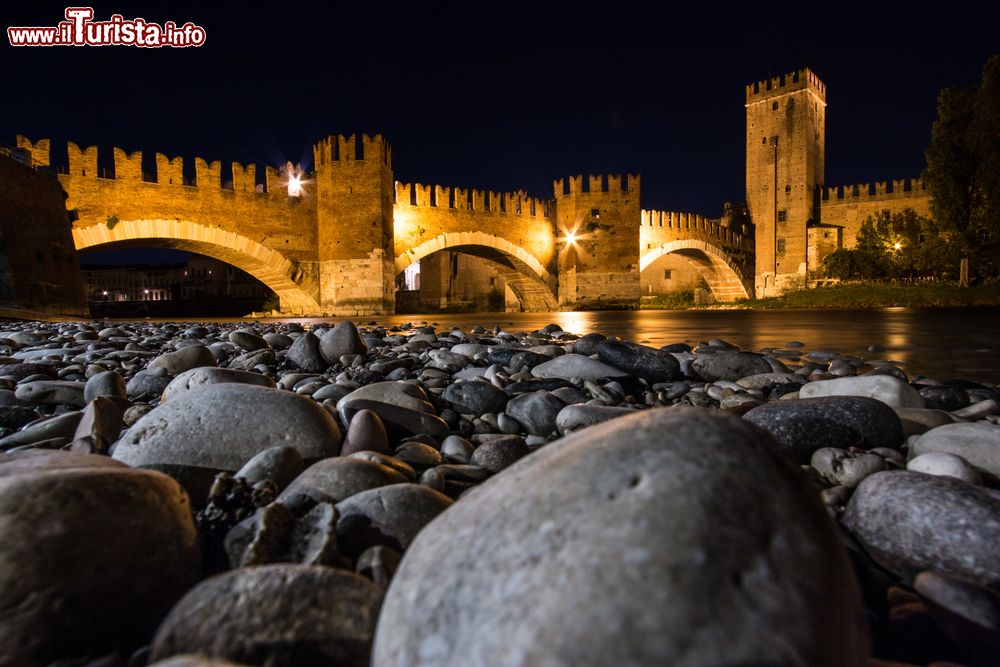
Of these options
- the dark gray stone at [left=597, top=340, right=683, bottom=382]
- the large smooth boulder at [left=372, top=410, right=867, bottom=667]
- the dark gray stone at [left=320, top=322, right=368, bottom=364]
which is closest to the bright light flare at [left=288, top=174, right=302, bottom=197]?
the dark gray stone at [left=320, top=322, right=368, bottom=364]

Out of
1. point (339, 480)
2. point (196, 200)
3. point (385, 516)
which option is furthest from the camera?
point (196, 200)

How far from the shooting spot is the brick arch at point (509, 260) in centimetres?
2097

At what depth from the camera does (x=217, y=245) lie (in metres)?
17.2

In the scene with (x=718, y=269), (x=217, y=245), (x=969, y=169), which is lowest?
(x=217, y=245)

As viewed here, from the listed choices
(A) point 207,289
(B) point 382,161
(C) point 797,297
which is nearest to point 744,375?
(B) point 382,161

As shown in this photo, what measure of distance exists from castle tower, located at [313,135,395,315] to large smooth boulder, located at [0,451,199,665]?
17874 mm

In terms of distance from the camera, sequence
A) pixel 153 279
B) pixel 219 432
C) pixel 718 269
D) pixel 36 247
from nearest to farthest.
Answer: pixel 219 432 → pixel 36 247 → pixel 718 269 → pixel 153 279

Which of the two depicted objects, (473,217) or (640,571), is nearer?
(640,571)

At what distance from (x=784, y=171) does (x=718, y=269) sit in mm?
8613

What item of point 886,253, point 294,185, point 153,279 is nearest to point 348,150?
point 294,185

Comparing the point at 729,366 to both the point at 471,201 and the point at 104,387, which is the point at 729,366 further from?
the point at 471,201

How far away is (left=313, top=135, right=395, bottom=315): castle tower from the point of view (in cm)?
1847

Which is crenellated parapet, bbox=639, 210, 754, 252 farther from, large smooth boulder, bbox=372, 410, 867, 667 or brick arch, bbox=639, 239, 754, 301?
large smooth boulder, bbox=372, 410, 867, 667

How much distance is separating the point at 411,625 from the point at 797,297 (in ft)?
91.5
